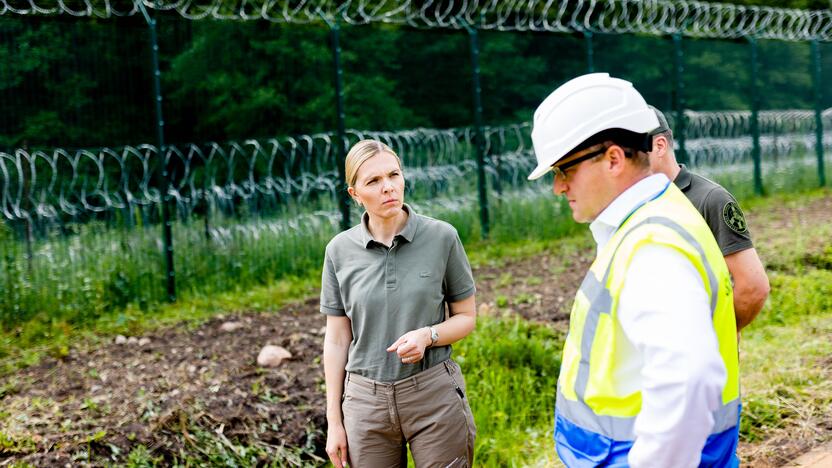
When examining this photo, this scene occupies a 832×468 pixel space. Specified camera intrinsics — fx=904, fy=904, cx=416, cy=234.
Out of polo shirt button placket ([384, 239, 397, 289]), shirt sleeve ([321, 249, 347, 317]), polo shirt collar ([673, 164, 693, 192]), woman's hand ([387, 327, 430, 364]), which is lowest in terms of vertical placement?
woman's hand ([387, 327, 430, 364])

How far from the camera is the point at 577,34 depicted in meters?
12.1

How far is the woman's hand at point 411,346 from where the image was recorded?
114 inches

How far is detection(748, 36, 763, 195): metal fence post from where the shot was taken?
14.2 metres

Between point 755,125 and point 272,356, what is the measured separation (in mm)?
11090

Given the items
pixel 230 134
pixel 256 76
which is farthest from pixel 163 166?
pixel 256 76

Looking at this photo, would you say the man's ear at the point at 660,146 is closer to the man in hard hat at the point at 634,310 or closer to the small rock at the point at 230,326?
the man in hard hat at the point at 634,310

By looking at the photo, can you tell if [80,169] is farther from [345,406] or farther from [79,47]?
[345,406]

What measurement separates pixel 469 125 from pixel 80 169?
4676mm

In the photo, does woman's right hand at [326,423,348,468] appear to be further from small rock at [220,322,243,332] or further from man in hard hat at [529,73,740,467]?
small rock at [220,322,243,332]

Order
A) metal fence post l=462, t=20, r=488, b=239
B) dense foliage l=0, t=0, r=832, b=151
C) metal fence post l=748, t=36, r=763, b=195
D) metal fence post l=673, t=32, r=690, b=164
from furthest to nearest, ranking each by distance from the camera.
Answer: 1. metal fence post l=748, t=36, r=763, b=195
2. metal fence post l=673, t=32, r=690, b=164
3. metal fence post l=462, t=20, r=488, b=239
4. dense foliage l=0, t=0, r=832, b=151

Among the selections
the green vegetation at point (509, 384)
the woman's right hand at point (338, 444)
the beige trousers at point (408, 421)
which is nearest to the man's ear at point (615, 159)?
the beige trousers at point (408, 421)

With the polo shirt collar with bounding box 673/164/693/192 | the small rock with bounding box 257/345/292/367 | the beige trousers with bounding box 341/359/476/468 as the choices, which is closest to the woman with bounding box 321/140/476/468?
the beige trousers with bounding box 341/359/476/468

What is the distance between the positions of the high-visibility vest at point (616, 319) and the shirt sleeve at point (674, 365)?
0.23 ft

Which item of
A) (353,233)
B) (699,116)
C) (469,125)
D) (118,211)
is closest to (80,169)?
(118,211)
